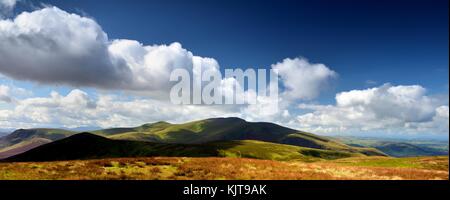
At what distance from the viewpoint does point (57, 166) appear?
97.5 ft
